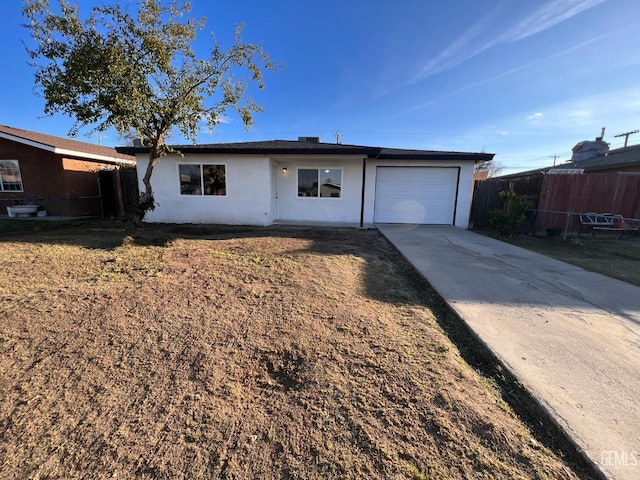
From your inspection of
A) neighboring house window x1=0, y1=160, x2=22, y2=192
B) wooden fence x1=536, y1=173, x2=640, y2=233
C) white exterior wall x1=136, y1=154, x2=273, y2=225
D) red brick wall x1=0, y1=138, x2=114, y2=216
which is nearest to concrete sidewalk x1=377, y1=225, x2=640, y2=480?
wooden fence x1=536, y1=173, x2=640, y2=233

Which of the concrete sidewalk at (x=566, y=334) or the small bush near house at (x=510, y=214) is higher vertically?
the small bush near house at (x=510, y=214)

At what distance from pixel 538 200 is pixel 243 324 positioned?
11294 mm

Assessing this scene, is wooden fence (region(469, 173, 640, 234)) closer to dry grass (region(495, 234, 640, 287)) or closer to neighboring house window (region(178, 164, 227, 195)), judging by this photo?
dry grass (region(495, 234, 640, 287))

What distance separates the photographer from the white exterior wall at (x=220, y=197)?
9992 mm

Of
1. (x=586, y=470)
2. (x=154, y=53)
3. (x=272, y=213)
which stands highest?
(x=154, y=53)

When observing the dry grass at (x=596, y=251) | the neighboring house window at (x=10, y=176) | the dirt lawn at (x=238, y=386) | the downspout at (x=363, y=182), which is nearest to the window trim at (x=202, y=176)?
the downspout at (x=363, y=182)

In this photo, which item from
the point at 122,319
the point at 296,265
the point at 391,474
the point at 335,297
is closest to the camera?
the point at 391,474

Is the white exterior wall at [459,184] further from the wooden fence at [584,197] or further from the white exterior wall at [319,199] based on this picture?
the wooden fence at [584,197]

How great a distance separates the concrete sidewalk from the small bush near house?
309 centimetres

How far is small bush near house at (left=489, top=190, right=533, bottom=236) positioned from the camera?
8.77m

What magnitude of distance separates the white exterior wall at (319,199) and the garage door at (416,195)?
37.6 inches

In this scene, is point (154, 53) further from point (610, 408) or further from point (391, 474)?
point (610, 408)

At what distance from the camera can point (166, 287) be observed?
3.83 m

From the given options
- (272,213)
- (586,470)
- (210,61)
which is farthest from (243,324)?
(272,213)
